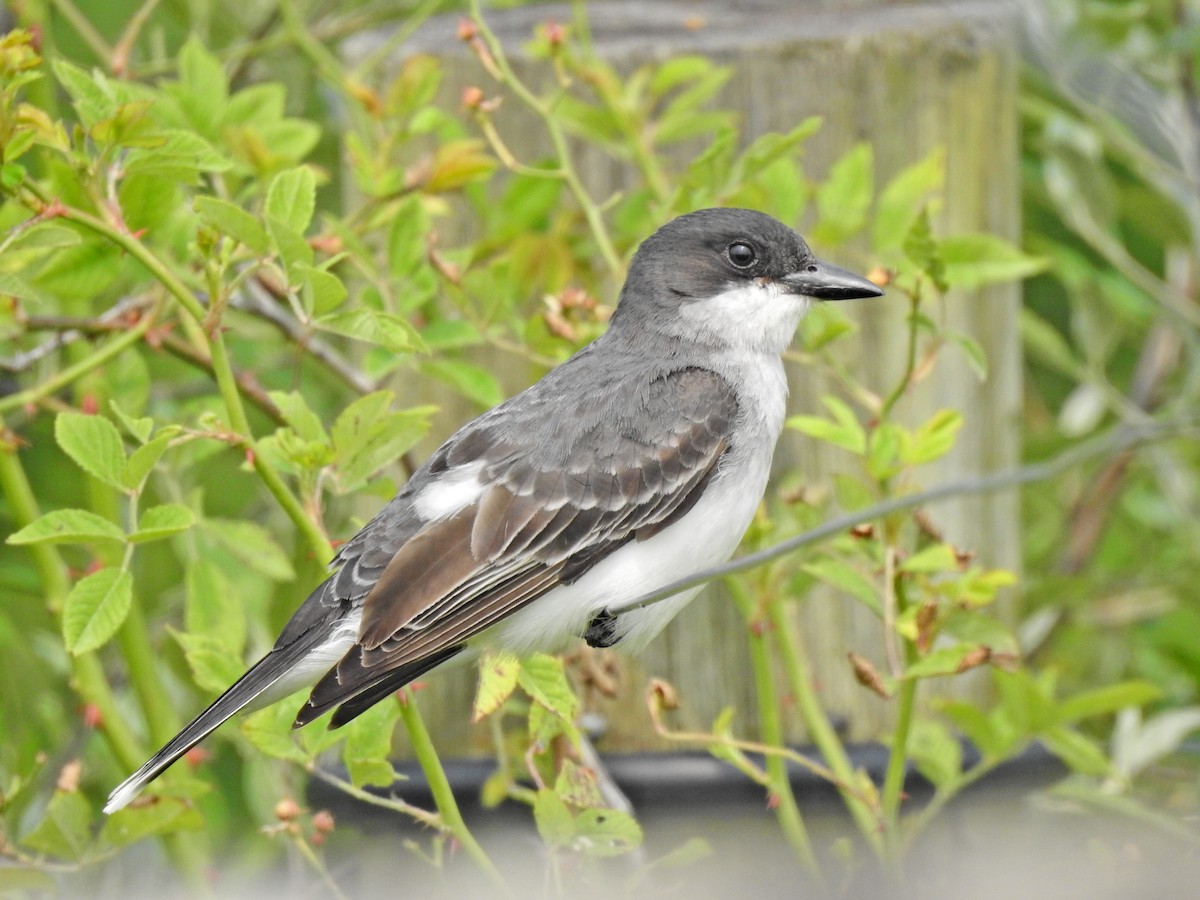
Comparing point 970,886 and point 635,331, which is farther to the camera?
point 635,331

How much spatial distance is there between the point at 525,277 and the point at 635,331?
52 cm

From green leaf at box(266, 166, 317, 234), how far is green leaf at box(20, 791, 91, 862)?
3.77ft

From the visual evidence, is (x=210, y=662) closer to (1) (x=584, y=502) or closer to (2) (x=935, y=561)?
(1) (x=584, y=502)

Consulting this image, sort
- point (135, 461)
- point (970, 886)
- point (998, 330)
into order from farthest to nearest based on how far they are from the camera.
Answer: point (998, 330) < point (135, 461) < point (970, 886)

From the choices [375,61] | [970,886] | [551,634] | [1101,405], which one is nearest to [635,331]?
[551,634]

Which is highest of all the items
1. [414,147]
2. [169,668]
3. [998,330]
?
[414,147]

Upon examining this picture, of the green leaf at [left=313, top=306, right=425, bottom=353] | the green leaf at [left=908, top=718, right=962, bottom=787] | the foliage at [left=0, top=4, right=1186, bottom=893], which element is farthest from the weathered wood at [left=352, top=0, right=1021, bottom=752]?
the green leaf at [left=313, top=306, right=425, bottom=353]

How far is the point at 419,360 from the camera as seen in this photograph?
3512 millimetres

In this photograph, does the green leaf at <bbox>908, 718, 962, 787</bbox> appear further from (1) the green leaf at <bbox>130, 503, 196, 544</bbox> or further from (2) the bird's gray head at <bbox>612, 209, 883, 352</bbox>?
(1) the green leaf at <bbox>130, 503, 196, 544</bbox>

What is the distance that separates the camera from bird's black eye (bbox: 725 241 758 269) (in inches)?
138

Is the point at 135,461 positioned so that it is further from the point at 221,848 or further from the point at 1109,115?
the point at 1109,115

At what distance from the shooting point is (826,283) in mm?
3379

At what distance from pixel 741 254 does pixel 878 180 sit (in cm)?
69

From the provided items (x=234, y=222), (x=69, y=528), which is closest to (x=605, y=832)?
(x=69, y=528)
